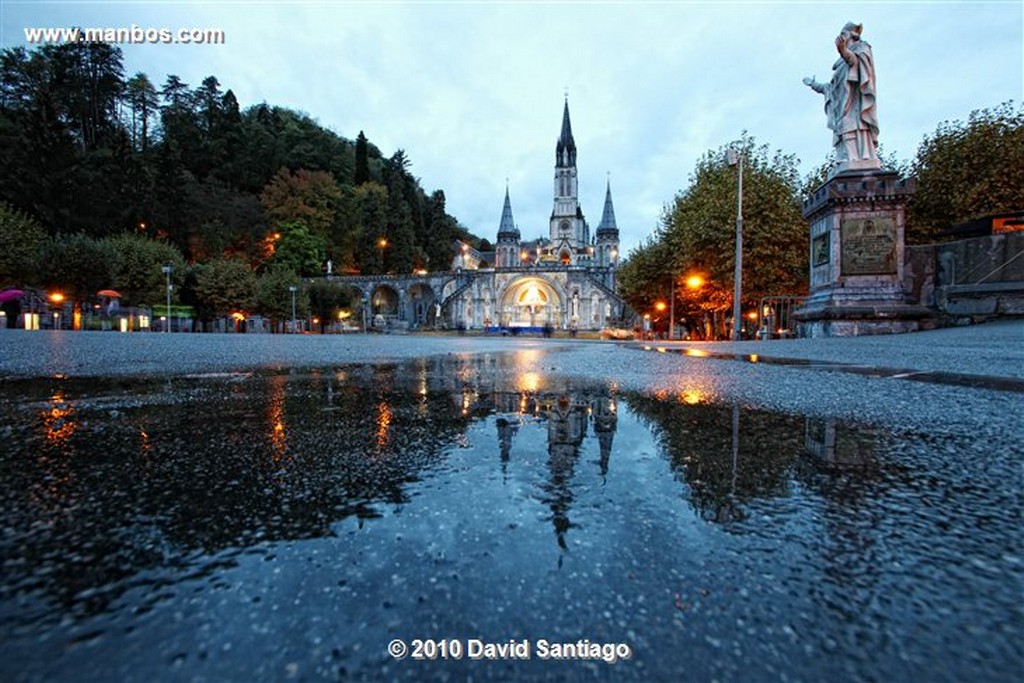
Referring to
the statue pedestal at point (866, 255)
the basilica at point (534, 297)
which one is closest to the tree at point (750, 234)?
the statue pedestal at point (866, 255)

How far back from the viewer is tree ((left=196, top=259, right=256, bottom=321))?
42309 millimetres

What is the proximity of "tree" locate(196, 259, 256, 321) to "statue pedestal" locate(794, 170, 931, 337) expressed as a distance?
44.4 metres

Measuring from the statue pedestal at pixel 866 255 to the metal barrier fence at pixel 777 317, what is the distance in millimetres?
4708

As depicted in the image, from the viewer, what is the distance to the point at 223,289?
42688 mm

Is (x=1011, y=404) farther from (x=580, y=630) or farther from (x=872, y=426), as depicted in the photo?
(x=580, y=630)

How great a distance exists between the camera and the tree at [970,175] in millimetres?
20094

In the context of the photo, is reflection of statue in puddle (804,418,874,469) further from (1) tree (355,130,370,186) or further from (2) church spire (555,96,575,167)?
(2) church spire (555,96,575,167)

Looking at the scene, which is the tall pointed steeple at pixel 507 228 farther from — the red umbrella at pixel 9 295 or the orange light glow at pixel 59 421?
the orange light glow at pixel 59 421

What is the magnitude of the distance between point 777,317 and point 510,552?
2401 cm

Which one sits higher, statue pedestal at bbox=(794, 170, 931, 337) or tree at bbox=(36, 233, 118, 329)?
tree at bbox=(36, 233, 118, 329)

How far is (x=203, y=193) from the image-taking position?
6303 centimetres

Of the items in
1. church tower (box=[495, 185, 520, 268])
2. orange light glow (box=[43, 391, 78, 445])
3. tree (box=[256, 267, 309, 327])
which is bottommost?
orange light glow (box=[43, 391, 78, 445])

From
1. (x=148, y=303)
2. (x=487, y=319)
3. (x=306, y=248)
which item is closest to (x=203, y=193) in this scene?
(x=306, y=248)

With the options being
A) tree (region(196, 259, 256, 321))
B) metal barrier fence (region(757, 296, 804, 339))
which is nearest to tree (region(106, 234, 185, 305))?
tree (region(196, 259, 256, 321))
